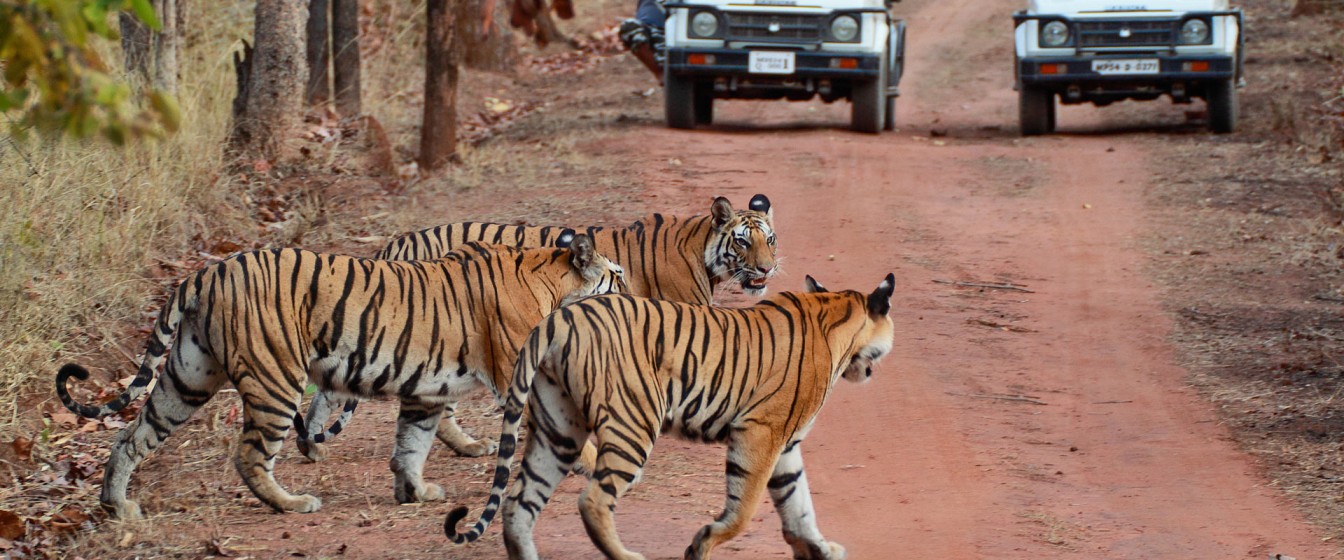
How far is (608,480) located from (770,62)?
1030cm

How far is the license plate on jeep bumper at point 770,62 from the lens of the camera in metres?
15.0

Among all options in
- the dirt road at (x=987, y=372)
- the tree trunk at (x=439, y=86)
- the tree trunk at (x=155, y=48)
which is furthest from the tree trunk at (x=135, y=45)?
the dirt road at (x=987, y=372)

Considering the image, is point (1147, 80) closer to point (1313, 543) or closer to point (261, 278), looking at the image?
point (1313, 543)

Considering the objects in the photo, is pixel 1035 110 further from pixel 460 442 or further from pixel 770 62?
pixel 460 442

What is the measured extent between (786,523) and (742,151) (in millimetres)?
9167

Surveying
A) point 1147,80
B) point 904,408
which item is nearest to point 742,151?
point 1147,80

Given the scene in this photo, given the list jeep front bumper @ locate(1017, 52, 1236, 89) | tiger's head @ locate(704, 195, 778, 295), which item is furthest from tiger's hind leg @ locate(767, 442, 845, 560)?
jeep front bumper @ locate(1017, 52, 1236, 89)

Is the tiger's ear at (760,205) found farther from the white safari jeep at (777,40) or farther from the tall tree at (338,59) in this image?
the tall tree at (338,59)

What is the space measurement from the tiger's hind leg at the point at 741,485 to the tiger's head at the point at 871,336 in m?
0.51

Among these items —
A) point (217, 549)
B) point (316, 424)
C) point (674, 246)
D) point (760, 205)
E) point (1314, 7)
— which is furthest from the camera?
point (1314, 7)

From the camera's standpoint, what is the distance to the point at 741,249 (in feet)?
24.3

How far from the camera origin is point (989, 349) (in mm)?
8898

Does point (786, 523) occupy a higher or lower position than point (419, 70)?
lower

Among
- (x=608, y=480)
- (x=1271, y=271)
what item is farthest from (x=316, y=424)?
(x=1271, y=271)
